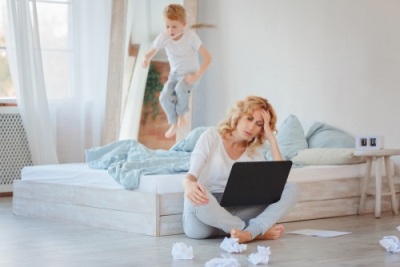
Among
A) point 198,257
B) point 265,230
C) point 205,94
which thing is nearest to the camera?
point 198,257

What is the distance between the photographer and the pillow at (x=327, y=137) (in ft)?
20.7

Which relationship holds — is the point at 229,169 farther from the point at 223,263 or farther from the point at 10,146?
the point at 10,146

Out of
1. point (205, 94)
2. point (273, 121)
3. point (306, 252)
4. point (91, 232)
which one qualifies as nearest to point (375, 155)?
point (273, 121)

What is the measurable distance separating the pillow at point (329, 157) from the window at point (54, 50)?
2689 mm

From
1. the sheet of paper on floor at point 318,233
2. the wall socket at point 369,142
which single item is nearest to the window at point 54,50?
the wall socket at point 369,142

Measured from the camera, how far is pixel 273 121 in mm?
4488

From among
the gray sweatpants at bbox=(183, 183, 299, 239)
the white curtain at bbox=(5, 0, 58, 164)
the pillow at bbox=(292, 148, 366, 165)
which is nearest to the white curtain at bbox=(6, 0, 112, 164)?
the white curtain at bbox=(5, 0, 58, 164)

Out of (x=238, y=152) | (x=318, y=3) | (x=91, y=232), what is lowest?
(x=91, y=232)

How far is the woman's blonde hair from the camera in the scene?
437cm

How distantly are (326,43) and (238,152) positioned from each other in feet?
8.34

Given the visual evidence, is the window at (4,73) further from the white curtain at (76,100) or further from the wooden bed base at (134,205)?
the wooden bed base at (134,205)

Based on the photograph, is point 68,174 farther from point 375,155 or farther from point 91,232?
point 375,155

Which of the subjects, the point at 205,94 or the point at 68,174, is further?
the point at 205,94

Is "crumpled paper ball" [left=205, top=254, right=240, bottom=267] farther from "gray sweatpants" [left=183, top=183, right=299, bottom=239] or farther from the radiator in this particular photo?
the radiator
